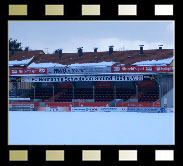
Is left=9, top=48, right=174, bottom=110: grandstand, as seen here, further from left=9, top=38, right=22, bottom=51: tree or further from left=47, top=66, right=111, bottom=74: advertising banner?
left=9, top=38, right=22, bottom=51: tree

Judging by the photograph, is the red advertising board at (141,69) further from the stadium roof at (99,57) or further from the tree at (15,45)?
the tree at (15,45)

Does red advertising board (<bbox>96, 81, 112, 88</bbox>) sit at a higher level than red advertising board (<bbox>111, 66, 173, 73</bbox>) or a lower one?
lower

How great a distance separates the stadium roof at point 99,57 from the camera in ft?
94.0

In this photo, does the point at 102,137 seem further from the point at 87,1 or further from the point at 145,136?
the point at 87,1

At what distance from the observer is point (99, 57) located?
3106 centimetres

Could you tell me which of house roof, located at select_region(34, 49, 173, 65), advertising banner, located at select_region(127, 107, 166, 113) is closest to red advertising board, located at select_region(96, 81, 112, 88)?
house roof, located at select_region(34, 49, 173, 65)

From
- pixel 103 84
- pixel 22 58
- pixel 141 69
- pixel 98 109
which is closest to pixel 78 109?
pixel 98 109

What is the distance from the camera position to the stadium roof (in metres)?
28.7

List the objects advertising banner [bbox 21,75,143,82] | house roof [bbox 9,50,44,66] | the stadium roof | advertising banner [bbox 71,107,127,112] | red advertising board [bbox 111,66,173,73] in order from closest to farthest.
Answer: advertising banner [bbox 71,107,127,112] < red advertising board [bbox 111,66,173,73] < advertising banner [bbox 21,75,143,82] < the stadium roof < house roof [bbox 9,50,44,66]

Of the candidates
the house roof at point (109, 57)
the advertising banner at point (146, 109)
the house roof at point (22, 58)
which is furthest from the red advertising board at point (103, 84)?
the house roof at point (22, 58)

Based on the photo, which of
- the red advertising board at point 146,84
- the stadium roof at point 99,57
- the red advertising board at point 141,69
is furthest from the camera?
the stadium roof at point 99,57

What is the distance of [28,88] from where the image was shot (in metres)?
26.7

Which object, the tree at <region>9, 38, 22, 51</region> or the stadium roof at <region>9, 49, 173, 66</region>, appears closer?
the stadium roof at <region>9, 49, 173, 66</region>

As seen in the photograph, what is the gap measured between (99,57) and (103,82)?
5.86m
